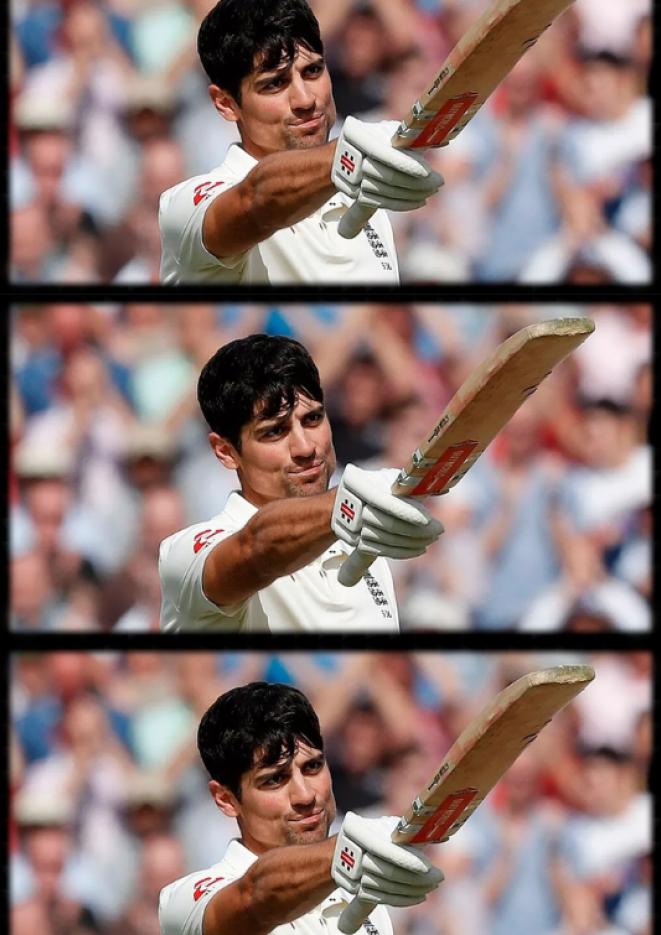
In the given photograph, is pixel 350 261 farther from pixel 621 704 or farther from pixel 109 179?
pixel 621 704

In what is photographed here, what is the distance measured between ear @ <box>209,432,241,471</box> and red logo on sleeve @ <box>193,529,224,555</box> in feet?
0.81

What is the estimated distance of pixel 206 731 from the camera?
12.5 meters

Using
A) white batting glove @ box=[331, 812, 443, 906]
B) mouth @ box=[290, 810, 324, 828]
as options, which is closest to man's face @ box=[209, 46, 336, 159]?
mouth @ box=[290, 810, 324, 828]

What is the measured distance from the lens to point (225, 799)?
491 inches

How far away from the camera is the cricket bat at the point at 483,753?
37.9 ft

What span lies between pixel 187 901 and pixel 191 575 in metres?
1.15

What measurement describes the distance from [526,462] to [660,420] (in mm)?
540

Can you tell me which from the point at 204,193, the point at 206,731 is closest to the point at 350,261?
the point at 204,193

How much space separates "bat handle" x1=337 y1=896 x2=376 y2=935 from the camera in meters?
11.8

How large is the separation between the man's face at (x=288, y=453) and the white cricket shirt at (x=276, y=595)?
0.44 ft

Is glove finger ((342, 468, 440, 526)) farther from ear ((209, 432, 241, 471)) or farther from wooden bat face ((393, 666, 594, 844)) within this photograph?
ear ((209, 432, 241, 471))

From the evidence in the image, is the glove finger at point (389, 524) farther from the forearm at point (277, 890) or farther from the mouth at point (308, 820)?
the mouth at point (308, 820)

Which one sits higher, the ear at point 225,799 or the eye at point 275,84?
the eye at point 275,84

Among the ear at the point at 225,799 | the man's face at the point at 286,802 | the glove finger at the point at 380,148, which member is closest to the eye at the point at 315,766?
the man's face at the point at 286,802
